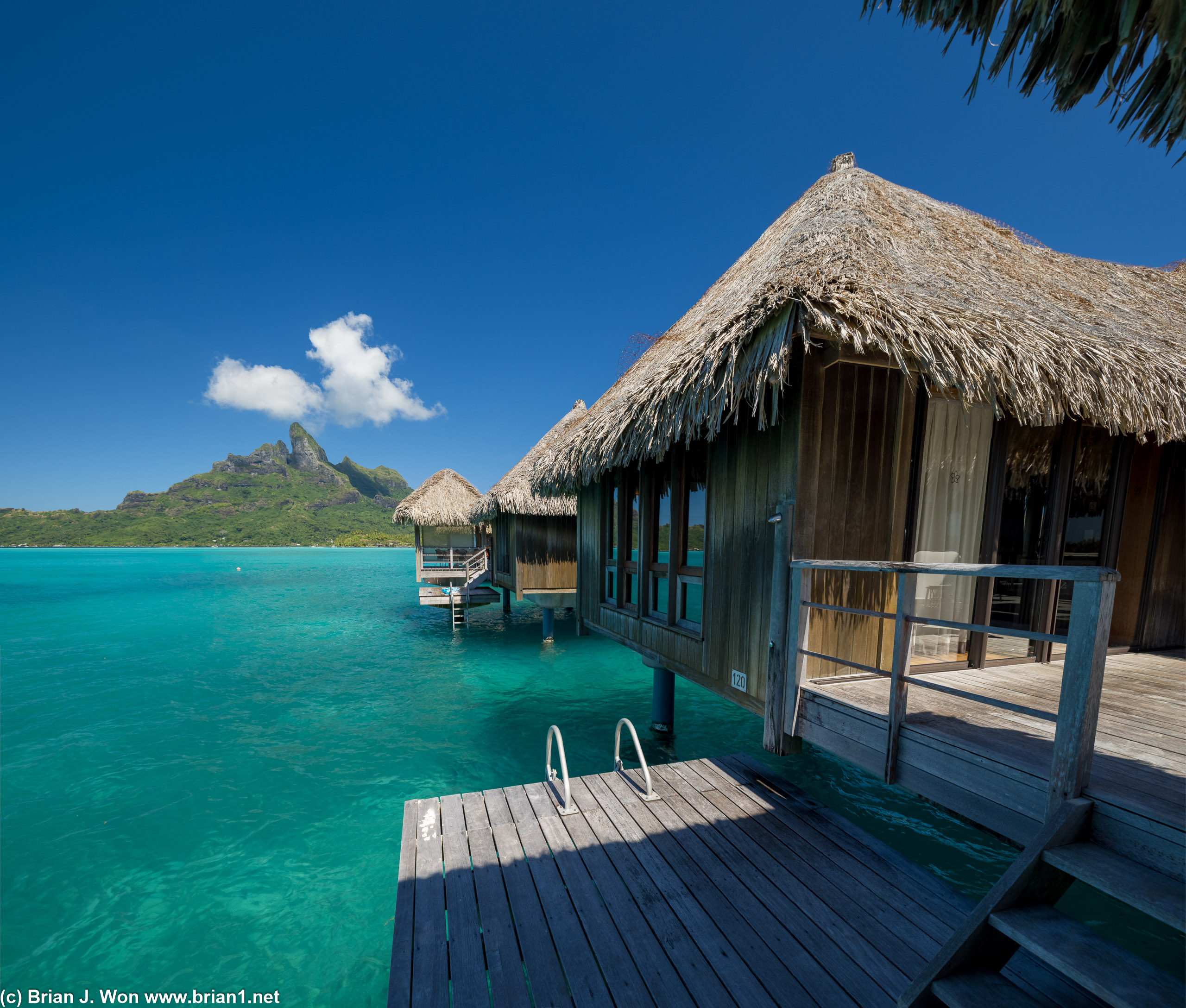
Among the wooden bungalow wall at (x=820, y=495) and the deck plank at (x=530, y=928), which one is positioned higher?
the wooden bungalow wall at (x=820, y=495)

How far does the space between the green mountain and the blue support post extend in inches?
2858

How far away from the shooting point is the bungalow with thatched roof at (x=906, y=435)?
3348 mm

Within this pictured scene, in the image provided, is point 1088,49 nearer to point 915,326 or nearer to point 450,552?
point 915,326

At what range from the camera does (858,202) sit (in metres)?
4.55

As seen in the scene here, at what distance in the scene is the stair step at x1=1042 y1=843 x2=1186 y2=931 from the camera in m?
1.49

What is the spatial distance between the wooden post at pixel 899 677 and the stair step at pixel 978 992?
0.96 m

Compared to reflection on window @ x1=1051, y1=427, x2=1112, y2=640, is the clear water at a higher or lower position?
lower

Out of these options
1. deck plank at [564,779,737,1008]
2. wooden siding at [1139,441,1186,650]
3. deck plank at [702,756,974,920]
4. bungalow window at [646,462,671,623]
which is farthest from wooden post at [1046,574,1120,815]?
wooden siding at [1139,441,1186,650]

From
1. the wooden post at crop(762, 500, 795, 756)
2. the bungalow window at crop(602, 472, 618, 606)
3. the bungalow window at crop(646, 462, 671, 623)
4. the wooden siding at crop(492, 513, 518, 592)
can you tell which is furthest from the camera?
the wooden siding at crop(492, 513, 518, 592)

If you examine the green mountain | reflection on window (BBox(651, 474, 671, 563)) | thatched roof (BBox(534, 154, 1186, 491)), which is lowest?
the green mountain

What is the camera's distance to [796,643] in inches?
132

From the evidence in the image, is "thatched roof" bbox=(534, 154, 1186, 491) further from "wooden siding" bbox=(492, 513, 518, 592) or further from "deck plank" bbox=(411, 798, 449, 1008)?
"wooden siding" bbox=(492, 513, 518, 592)

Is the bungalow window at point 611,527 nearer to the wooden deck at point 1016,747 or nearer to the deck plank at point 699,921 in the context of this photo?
the deck plank at point 699,921

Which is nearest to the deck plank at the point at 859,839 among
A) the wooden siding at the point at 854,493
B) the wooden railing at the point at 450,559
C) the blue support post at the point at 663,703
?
the wooden siding at the point at 854,493
